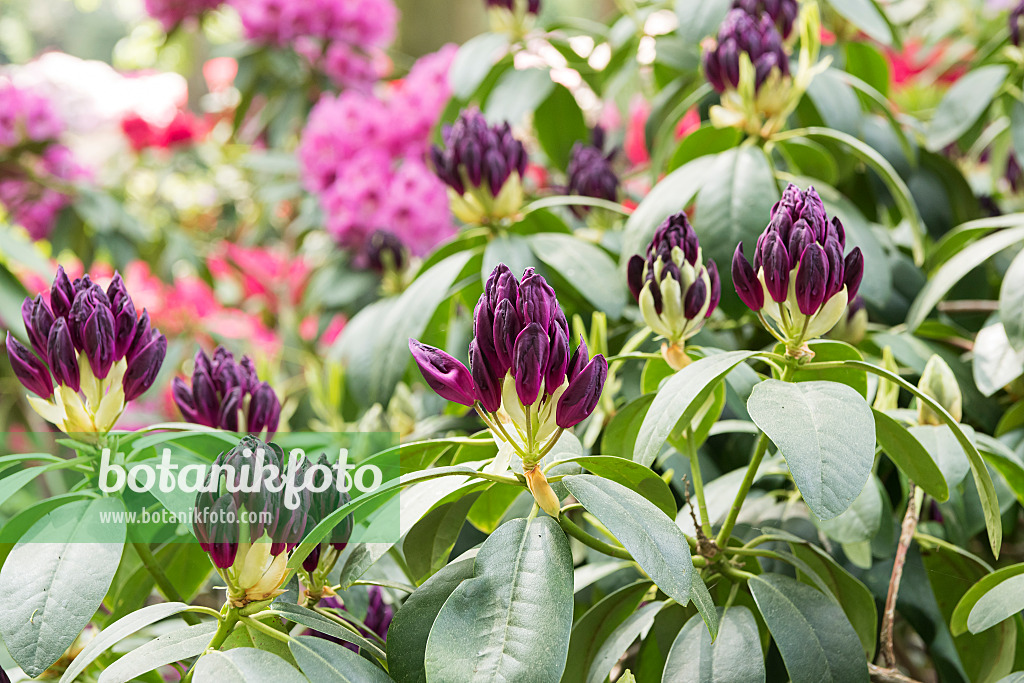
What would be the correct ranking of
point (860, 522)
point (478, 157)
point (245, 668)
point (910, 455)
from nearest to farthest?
point (245, 668) < point (910, 455) < point (860, 522) < point (478, 157)

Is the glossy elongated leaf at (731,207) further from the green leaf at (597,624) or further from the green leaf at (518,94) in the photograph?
the green leaf at (518,94)

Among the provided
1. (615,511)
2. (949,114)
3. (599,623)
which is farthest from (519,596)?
(949,114)

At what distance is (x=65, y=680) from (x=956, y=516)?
70cm

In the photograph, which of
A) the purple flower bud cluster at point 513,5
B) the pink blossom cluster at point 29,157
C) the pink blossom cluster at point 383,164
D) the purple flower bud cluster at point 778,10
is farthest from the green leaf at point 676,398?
the pink blossom cluster at point 29,157

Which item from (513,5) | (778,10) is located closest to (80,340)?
(778,10)

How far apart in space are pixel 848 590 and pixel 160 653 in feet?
1.64

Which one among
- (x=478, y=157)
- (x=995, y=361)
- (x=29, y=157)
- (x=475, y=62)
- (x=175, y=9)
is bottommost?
(x=995, y=361)

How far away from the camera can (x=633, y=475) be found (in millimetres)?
511

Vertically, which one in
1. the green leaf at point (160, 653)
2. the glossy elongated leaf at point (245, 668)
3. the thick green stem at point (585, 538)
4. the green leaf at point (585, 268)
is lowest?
the glossy elongated leaf at point (245, 668)

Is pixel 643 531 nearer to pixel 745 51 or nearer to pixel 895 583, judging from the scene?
pixel 895 583

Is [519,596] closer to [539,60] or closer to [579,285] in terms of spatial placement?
[579,285]

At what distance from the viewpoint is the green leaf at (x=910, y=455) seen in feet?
1.74

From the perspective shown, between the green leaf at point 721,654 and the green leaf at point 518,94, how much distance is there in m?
0.77

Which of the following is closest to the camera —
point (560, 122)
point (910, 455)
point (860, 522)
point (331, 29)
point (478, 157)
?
point (910, 455)
